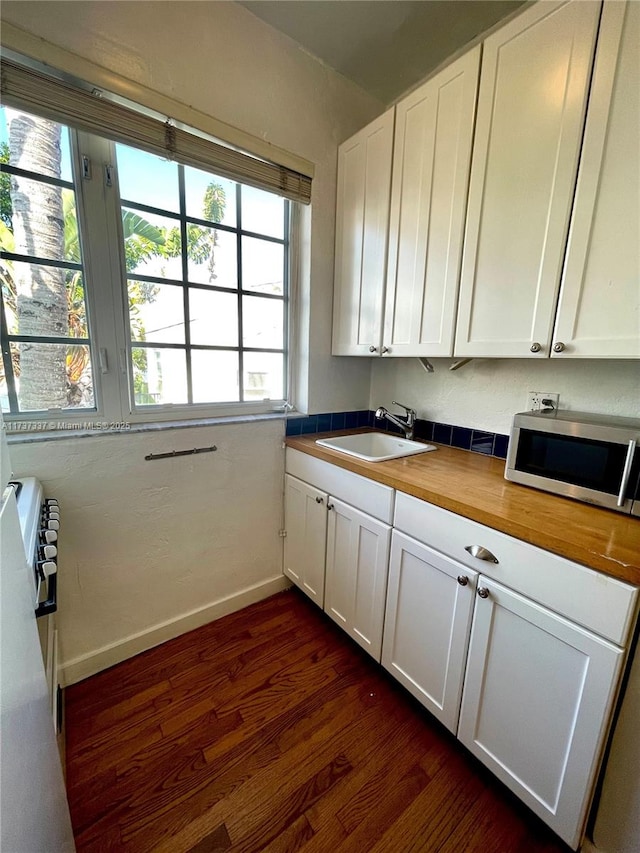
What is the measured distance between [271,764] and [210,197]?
224 cm

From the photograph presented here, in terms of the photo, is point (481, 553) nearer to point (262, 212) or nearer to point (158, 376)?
point (158, 376)

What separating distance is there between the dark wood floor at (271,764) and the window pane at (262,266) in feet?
5.83

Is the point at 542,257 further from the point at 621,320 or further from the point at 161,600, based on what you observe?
the point at 161,600

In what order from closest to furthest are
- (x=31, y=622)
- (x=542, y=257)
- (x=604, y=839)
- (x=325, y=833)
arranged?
(x=31, y=622)
(x=604, y=839)
(x=325, y=833)
(x=542, y=257)

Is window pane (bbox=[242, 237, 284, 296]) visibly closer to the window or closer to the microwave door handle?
the window

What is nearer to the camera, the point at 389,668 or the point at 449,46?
the point at 389,668

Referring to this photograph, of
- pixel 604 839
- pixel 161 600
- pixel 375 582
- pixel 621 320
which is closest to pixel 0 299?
pixel 161 600

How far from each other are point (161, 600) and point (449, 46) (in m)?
2.87

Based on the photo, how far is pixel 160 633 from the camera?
163 cm

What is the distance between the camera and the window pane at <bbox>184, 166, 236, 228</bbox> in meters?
1.51

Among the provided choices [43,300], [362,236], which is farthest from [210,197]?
[43,300]

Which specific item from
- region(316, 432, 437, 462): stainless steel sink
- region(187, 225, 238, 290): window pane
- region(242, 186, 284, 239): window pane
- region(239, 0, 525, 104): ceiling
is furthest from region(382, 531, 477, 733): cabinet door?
region(239, 0, 525, 104): ceiling

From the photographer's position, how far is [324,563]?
168 cm

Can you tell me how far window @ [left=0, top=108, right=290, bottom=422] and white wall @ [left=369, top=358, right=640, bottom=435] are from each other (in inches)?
31.1
